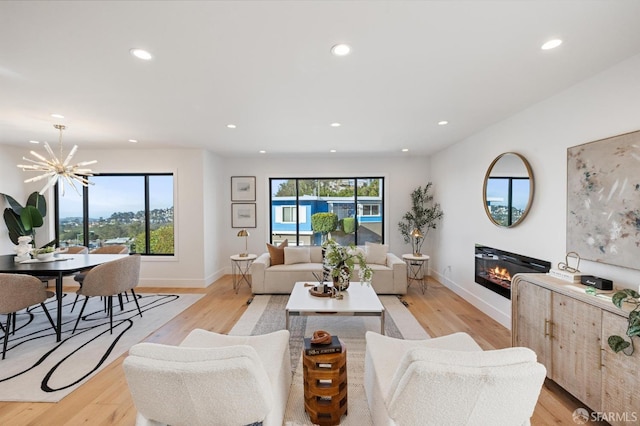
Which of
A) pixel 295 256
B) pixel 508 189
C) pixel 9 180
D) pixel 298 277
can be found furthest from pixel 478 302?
pixel 9 180

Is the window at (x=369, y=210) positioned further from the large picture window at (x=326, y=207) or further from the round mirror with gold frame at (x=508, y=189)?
the round mirror with gold frame at (x=508, y=189)

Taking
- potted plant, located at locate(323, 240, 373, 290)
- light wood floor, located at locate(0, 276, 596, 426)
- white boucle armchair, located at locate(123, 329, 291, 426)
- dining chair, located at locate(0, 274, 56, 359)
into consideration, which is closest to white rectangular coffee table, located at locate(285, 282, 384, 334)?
potted plant, located at locate(323, 240, 373, 290)

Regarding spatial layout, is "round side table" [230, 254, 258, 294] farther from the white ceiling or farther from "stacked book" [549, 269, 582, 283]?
"stacked book" [549, 269, 582, 283]

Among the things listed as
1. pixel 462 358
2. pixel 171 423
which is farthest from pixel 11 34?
pixel 462 358

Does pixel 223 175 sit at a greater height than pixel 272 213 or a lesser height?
greater

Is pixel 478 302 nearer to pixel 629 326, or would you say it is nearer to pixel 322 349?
pixel 629 326

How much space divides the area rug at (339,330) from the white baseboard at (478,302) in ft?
3.40

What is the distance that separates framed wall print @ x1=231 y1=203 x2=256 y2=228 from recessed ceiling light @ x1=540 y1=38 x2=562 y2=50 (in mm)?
5274

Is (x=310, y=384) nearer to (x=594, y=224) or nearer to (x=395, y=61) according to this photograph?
(x=395, y=61)

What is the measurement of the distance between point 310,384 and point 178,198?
4.40m

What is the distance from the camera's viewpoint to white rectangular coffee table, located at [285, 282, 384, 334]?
285 cm

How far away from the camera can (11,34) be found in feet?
5.74

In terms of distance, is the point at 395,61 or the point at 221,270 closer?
the point at 395,61

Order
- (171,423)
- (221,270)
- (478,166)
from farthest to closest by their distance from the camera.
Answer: (221,270) < (478,166) < (171,423)
